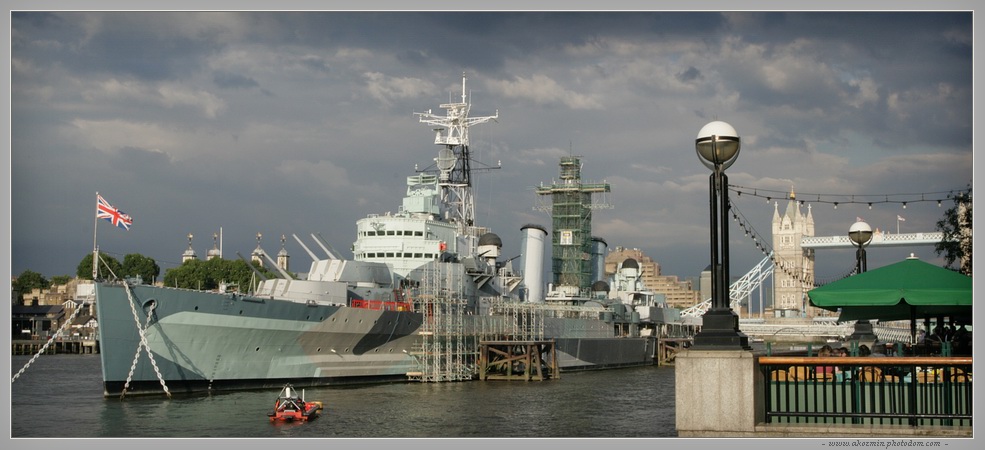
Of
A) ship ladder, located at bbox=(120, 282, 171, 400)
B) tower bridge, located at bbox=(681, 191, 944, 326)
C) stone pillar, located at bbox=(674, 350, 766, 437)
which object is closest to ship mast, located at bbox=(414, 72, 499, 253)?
ship ladder, located at bbox=(120, 282, 171, 400)

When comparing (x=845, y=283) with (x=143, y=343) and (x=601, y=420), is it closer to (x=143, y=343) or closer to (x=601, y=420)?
(x=601, y=420)

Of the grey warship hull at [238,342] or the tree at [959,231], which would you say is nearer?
the tree at [959,231]

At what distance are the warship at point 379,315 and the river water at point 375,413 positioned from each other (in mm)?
1181

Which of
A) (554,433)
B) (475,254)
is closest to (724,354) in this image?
(554,433)

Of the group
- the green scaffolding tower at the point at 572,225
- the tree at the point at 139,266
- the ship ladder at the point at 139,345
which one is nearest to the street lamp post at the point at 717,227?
the ship ladder at the point at 139,345

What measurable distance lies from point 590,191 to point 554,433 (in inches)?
2165

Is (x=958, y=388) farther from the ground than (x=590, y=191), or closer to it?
closer to it

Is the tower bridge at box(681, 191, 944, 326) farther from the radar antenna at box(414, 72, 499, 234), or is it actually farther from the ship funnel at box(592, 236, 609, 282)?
the radar antenna at box(414, 72, 499, 234)

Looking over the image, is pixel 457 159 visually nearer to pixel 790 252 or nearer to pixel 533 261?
pixel 533 261

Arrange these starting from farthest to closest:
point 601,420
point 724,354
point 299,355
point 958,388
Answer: point 299,355 → point 601,420 → point 958,388 → point 724,354

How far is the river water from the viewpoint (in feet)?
72.7

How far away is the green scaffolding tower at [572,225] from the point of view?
7425cm

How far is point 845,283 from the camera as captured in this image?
11.6 meters
